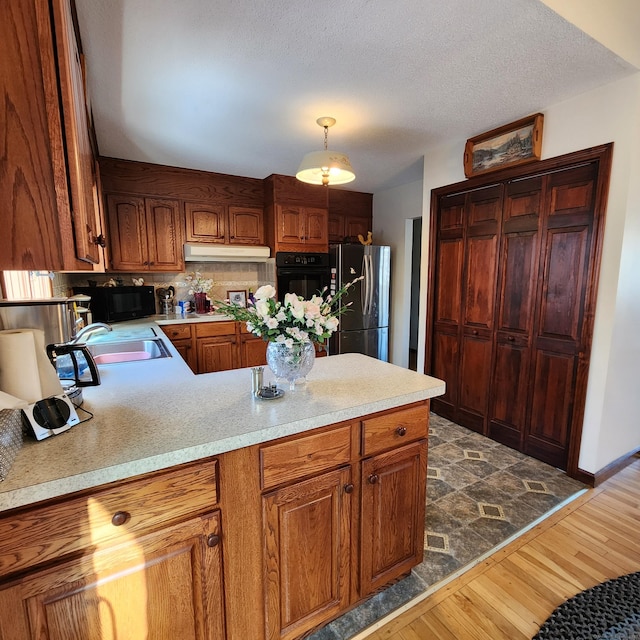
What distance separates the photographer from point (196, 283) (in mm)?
4129

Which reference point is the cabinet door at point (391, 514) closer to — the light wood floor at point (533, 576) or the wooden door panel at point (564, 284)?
the light wood floor at point (533, 576)

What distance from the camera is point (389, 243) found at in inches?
184

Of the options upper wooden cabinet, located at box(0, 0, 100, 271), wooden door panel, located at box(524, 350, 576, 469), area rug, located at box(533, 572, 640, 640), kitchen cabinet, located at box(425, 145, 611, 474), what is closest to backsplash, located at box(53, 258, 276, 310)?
kitchen cabinet, located at box(425, 145, 611, 474)

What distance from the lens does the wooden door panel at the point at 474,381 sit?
2.86 metres

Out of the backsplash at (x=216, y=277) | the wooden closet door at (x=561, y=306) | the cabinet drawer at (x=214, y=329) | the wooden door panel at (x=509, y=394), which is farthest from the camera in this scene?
the backsplash at (x=216, y=277)

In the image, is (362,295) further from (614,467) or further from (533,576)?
(533,576)

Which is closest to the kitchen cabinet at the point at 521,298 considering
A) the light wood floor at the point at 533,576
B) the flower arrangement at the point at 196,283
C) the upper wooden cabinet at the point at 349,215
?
the light wood floor at the point at 533,576

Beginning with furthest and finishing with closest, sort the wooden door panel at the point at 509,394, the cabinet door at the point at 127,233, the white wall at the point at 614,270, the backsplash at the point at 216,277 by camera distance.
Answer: the backsplash at the point at 216,277, the cabinet door at the point at 127,233, the wooden door panel at the point at 509,394, the white wall at the point at 614,270

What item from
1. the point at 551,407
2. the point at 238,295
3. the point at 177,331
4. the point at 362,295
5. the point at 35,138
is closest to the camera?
the point at 35,138

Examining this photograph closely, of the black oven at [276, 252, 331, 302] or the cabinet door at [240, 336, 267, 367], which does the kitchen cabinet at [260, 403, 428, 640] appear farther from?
the black oven at [276, 252, 331, 302]

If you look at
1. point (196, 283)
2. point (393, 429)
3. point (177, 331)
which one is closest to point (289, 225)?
point (196, 283)

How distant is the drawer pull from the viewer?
86cm

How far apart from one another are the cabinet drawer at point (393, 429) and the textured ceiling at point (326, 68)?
1.67 m

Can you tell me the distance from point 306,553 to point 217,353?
2778 millimetres
